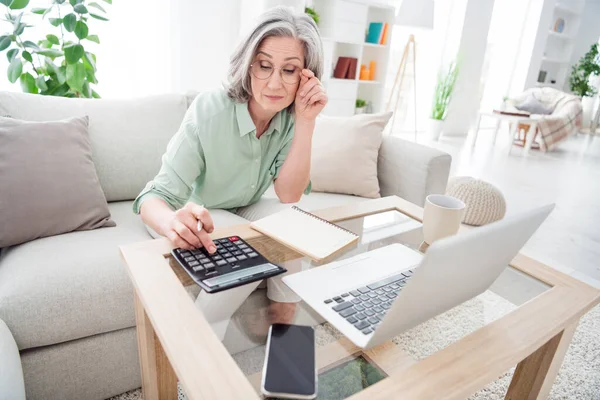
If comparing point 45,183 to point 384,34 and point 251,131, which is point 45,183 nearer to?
point 251,131

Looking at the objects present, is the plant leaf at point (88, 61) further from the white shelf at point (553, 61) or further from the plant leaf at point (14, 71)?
the white shelf at point (553, 61)

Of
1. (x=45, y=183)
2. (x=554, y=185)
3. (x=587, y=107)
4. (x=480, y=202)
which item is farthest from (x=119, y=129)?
(x=587, y=107)

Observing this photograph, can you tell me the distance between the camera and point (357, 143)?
1.72 metres

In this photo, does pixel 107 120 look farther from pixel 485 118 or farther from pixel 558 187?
pixel 485 118

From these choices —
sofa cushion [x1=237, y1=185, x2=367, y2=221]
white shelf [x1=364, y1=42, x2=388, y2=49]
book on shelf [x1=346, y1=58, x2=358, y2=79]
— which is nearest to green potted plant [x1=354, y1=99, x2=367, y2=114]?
book on shelf [x1=346, y1=58, x2=358, y2=79]

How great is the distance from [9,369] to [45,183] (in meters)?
0.57

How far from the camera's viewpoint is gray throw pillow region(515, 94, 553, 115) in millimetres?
5513

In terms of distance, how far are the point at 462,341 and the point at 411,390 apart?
162 mm

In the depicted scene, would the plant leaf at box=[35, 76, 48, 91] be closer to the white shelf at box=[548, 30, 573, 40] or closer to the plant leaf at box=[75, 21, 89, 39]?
the plant leaf at box=[75, 21, 89, 39]

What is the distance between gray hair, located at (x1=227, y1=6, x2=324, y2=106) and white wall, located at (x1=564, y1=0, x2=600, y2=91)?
8235 mm

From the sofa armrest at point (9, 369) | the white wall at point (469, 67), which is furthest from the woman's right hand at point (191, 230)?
the white wall at point (469, 67)

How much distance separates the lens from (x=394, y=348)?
621 millimetres

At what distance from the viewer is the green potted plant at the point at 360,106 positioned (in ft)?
13.5

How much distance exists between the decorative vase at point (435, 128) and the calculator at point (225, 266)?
483cm
